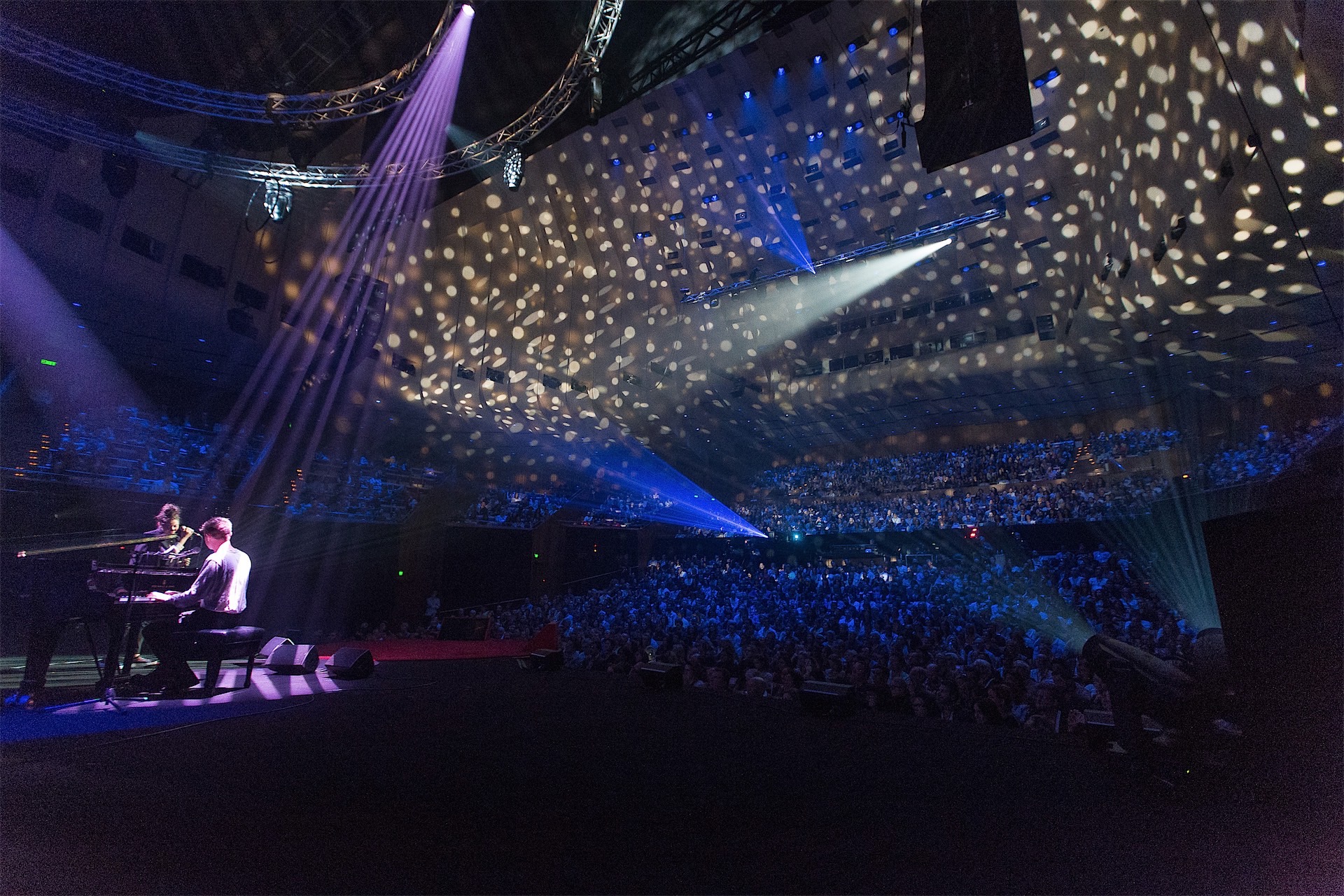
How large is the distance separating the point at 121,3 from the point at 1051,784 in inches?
514

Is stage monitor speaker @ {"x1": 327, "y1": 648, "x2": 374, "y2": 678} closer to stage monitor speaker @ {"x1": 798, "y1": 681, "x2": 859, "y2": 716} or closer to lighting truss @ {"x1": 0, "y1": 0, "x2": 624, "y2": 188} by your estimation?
stage monitor speaker @ {"x1": 798, "y1": 681, "x2": 859, "y2": 716}

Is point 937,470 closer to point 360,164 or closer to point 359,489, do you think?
point 359,489

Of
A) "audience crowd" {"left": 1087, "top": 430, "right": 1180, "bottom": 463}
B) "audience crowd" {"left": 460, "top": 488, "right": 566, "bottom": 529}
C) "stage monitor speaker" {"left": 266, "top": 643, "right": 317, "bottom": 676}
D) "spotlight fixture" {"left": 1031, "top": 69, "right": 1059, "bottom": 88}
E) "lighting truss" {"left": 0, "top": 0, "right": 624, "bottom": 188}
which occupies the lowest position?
"stage monitor speaker" {"left": 266, "top": 643, "right": 317, "bottom": 676}

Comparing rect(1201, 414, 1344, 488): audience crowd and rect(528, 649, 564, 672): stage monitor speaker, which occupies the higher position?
rect(1201, 414, 1344, 488): audience crowd

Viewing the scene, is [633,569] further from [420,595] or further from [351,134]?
[351,134]

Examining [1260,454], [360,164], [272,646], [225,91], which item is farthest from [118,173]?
→ [1260,454]

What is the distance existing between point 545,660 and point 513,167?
932 centimetres

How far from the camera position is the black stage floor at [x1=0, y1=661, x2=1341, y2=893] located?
1.52 m

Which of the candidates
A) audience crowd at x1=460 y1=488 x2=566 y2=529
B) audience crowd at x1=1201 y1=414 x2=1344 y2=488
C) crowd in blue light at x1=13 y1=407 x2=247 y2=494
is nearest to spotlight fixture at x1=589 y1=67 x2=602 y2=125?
crowd in blue light at x1=13 y1=407 x2=247 y2=494

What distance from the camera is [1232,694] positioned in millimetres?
2252

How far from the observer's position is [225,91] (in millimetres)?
9031

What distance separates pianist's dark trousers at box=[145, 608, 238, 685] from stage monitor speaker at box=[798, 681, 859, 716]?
13.2 feet

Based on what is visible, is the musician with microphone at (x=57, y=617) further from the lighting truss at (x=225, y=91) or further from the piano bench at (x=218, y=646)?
the lighting truss at (x=225, y=91)

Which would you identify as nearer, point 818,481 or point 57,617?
point 57,617
